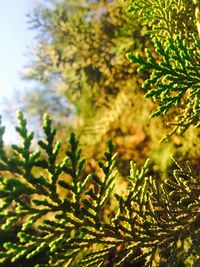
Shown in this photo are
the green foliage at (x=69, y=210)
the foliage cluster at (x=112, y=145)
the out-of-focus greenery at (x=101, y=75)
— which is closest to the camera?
the green foliage at (x=69, y=210)

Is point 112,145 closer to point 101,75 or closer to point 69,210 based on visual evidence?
point 69,210

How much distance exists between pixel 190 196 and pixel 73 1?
22.5ft

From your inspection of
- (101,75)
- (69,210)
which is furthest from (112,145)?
(101,75)

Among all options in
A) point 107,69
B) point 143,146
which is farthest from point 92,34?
point 143,146

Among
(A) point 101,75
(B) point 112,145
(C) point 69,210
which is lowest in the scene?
(C) point 69,210

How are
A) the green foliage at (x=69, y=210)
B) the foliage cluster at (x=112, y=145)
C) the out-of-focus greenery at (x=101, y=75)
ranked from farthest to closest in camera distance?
the out-of-focus greenery at (x=101, y=75), the foliage cluster at (x=112, y=145), the green foliage at (x=69, y=210)

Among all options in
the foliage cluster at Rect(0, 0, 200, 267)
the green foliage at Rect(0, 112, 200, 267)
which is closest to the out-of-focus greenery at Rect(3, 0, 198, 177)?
the foliage cluster at Rect(0, 0, 200, 267)

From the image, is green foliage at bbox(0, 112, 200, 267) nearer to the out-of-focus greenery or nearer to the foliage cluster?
the foliage cluster

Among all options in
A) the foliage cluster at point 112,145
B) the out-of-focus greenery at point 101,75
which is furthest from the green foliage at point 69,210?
the out-of-focus greenery at point 101,75

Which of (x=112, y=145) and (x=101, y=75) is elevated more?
(x=101, y=75)

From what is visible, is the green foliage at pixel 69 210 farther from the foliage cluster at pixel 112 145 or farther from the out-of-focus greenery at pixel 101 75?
the out-of-focus greenery at pixel 101 75

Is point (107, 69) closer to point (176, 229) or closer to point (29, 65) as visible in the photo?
point (29, 65)

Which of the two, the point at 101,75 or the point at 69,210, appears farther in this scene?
the point at 101,75

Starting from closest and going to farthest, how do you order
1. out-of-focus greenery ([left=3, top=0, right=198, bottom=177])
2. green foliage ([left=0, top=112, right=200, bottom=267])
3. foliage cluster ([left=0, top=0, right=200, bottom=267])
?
green foliage ([left=0, top=112, right=200, bottom=267]) → foliage cluster ([left=0, top=0, right=200, bottom=267]) → out-of-focus greenery ([left=3, top=0, right=198, bottom=177])
